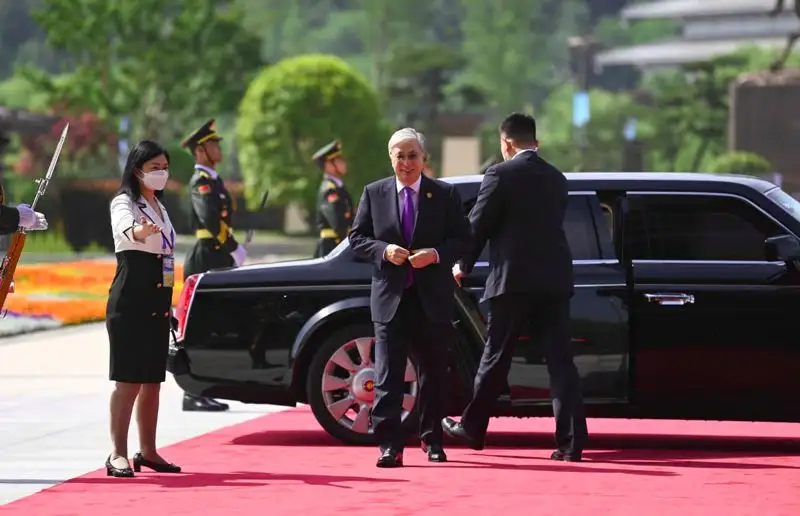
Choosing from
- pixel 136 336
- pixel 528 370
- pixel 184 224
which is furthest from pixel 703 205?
pixel 184 224

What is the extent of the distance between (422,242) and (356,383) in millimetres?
1183

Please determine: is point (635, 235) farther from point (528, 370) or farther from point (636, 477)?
point (636, 477)

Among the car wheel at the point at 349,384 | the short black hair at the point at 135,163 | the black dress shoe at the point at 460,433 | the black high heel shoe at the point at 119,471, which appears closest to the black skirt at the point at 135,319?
the short black hair at the point at 135,163

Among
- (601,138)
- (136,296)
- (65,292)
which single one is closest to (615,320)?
→ (136,296)

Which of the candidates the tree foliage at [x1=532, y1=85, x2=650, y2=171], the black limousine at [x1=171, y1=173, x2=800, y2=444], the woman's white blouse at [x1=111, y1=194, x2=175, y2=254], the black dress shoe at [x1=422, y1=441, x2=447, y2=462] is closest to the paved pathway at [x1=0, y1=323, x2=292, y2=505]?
the black limousine at [x1=171, y1=173, x2=800, y2=444]

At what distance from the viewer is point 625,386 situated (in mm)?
11906

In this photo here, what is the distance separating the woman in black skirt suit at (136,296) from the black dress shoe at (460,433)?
5.66ft

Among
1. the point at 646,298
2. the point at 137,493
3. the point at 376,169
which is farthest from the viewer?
the point at 376,169

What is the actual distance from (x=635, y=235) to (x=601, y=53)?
533ft

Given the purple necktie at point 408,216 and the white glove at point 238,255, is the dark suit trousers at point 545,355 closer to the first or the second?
the purple necktie at point 408,216

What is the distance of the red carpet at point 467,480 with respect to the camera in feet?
32.2

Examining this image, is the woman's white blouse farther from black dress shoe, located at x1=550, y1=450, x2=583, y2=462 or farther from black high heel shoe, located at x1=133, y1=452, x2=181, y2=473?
black dress shoe, located at x1=550, y1=450, x2=583, y2=462

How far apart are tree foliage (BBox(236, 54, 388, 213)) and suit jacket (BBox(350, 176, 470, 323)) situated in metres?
56.5

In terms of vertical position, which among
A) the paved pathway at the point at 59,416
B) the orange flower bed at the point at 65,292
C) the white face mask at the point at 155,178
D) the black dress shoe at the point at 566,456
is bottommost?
the orange flower bed at the point at 65,292
